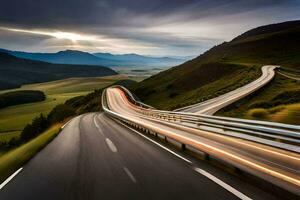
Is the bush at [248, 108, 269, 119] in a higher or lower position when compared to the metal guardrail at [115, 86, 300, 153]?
lower

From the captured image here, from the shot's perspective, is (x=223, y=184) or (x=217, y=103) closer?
(x=223, y=184)

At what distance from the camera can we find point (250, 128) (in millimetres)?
11938

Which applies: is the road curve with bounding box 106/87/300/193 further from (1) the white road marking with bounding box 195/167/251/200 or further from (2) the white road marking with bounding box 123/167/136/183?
(2) the white road marking with bounding box 123/167/136/183

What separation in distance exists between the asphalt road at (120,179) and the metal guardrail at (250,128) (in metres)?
1.94

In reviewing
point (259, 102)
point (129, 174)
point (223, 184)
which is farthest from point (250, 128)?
point (259, 102)

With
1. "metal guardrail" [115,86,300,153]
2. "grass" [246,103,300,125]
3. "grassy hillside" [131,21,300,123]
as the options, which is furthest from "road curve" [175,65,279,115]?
"grass" [246,103,300,125]

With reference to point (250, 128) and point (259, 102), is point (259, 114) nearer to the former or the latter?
point (259, 102)

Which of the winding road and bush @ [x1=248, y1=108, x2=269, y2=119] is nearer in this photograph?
the winding road

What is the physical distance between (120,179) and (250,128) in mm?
5012

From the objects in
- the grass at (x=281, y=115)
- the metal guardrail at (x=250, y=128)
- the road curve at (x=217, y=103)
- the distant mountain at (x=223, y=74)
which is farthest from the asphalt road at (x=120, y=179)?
the distant mountain at (x=223, y=74)

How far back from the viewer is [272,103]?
3384 centimetres

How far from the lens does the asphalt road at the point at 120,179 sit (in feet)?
26.2

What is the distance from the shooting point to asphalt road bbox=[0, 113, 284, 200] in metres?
7.99

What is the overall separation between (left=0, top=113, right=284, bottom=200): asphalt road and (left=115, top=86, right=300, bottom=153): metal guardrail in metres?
1.94
